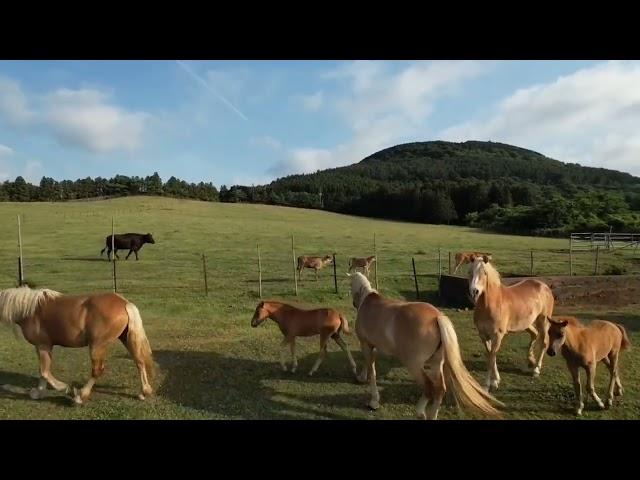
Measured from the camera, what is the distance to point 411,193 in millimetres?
75500

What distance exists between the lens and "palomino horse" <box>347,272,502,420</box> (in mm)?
5352

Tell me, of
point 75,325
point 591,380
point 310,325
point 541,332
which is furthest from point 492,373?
point 75,325

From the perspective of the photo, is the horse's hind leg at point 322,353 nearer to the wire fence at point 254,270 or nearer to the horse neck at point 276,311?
the horse neck at point 276,311

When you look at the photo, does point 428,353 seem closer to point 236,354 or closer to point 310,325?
point 310,325

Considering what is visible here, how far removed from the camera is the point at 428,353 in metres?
5.52

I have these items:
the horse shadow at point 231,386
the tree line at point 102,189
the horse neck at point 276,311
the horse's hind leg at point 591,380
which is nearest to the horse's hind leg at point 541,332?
the horse's hind leg at point 591,380

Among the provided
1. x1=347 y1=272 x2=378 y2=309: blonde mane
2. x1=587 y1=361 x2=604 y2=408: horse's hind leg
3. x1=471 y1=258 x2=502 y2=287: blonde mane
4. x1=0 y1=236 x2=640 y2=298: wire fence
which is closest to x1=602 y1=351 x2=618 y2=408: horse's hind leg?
x1=587 y1=361 x2=604 y2=408: horse's hind leg

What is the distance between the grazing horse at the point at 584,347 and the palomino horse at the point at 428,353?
130cm

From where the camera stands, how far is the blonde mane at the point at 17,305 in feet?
21.2

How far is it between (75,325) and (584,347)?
6.79 metres

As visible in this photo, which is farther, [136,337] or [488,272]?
[488,272]

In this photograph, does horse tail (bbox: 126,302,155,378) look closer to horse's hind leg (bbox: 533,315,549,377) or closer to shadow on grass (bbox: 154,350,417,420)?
shadow on grass (bbox: 154,350,417,420)
